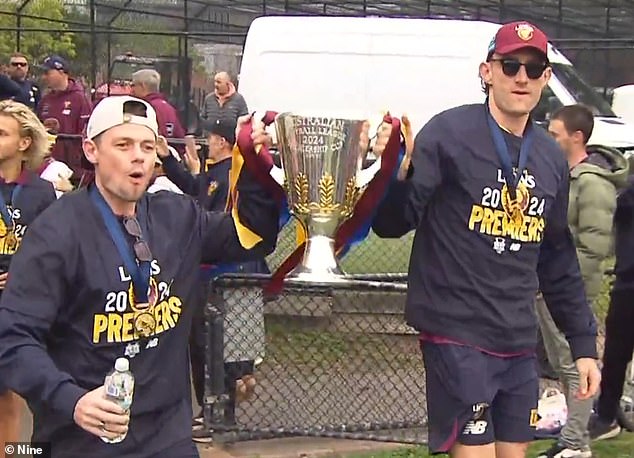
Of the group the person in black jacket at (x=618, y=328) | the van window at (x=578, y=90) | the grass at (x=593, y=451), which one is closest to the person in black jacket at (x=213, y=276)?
the grass at (x=593, y=451)

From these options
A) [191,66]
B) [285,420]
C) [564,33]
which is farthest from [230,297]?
[564,33]

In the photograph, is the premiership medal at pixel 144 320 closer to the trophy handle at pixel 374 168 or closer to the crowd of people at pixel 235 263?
the crowd of people at pixel 235 263

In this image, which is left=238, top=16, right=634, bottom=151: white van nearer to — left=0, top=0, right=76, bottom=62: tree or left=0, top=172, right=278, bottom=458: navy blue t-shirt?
left=0, top=172, right=278, bottom=458: navy blue t-shirt

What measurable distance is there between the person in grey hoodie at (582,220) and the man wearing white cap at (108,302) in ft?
8.50

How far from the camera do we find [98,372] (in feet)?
9.82

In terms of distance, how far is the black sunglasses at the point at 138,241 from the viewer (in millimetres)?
3008

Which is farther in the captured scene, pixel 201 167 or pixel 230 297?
pixel 201 167

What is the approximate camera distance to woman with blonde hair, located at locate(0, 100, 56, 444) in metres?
4.79

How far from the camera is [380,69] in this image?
1242cm

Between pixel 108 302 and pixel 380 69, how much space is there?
9.77 meters

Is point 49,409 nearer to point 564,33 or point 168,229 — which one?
point 168,229

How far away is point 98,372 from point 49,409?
167mm

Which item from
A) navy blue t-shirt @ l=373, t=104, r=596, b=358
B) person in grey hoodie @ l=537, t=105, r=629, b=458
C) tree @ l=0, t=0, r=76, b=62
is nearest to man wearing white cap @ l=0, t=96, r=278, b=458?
navy blue t-shirt @ l=373, t=104, r=596, b=358

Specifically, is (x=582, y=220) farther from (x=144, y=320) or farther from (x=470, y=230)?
(x=144, y=320)
